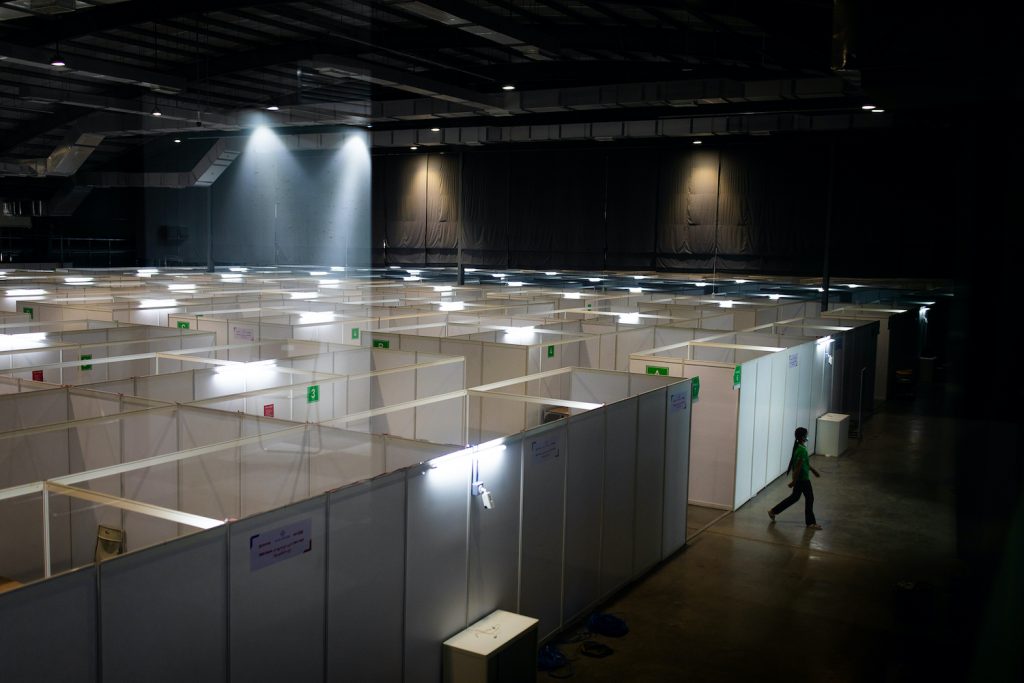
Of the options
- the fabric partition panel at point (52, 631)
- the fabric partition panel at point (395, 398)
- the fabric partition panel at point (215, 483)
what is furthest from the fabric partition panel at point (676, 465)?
the fabric partition panel at point (52, 631)

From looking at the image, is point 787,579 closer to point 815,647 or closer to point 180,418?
point 815,647

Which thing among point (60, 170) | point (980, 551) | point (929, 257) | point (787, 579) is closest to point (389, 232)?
point (60, 170)

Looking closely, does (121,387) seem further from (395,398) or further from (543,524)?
(543,524)

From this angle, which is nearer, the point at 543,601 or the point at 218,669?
the point at 218,669

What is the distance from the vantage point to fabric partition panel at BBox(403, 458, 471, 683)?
5.94 metres

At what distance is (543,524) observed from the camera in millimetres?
7379

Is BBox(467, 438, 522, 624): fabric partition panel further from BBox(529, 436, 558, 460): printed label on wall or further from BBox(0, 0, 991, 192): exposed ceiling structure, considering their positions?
BBox(0, 0, 991, 192): exposed ceiling structure

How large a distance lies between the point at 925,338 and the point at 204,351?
68.2ft

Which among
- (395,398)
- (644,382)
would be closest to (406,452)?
(644,382)

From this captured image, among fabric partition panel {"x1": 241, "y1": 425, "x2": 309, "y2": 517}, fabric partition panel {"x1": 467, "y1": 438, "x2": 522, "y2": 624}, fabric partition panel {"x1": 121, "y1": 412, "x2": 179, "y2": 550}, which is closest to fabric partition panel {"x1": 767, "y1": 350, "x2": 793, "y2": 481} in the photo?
fabric partition panel {"x1": 467, "y1": 438, "x2": 522, "y2": 624}

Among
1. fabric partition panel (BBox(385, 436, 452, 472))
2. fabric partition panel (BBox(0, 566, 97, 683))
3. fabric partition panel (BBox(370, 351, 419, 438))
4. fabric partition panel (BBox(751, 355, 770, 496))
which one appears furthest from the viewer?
fabric partition panel (BBox(751, 355, 770, 496))

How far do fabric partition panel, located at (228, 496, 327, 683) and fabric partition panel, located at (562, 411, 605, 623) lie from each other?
2959 millimetres

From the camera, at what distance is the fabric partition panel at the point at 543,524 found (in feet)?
23.5

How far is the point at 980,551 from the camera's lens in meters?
6.79
